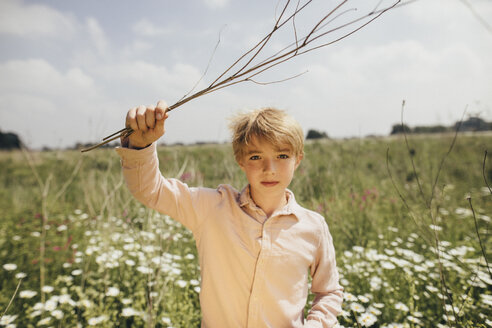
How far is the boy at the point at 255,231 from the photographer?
1.00m

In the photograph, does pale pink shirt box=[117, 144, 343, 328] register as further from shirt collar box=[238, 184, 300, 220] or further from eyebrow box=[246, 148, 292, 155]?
eyebrow box=[246, 148, 292, 155]

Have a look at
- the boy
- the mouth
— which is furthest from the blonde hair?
the mouth

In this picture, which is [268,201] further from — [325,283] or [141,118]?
[141,118]

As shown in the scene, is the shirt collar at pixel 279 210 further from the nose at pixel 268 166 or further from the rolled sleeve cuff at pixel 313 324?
the rolled sleeve cuff at pixel 313 324

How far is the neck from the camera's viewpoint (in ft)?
3.79

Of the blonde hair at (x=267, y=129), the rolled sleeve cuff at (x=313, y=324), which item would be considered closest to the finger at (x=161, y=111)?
the blonde hair at (x=267, y=129)

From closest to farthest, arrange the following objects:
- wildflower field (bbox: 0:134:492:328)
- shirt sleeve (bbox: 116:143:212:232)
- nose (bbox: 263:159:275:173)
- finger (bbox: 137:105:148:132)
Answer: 1. finger (bbox: 137:105:148:132)
2. shirt sleeve (bbox: 116:143:212:232)
3. nose (bbox: 263:159:275:173)
4. wildflower field (bbox: 0:134:492:328)

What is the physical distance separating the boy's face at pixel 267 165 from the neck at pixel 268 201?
0.02 meters

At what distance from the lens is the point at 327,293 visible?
116 centimetres

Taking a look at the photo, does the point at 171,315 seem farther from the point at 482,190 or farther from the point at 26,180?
the point at 26,180

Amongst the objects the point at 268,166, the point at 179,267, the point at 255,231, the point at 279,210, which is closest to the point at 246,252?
the point at 255,231

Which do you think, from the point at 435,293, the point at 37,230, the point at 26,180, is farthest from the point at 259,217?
the point at 26,180

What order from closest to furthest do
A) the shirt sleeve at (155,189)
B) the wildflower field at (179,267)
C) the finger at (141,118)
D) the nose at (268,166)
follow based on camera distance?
the finger at (141,118)
the shirt sleeve at (155,189)
the nose at (268,166)
the wildflower field at (179,267)

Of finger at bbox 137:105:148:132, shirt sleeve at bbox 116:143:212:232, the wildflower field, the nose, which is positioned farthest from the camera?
the wildflower field
